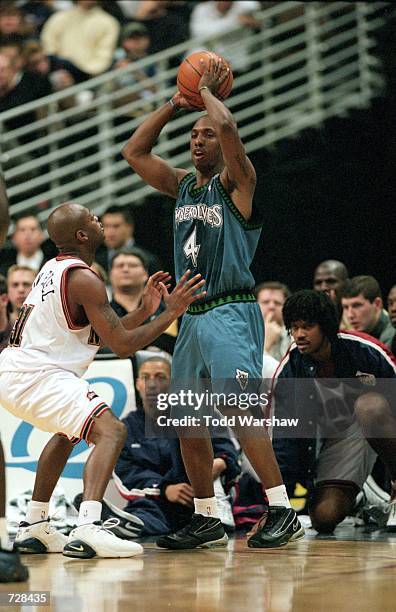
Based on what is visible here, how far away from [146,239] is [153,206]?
411 mm

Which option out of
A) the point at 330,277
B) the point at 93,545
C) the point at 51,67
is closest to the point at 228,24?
the point at 51,67

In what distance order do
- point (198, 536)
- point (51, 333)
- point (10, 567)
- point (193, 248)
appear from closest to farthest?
1. point (10, 567)
2. point (51, 333)
3. point (198, 536)
4. point (193, 248)

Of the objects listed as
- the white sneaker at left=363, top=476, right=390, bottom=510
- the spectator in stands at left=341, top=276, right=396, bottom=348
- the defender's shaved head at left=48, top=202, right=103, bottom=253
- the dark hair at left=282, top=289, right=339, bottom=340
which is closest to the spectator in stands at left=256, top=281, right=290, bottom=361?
the spectator in stands at left=341, top=276, right=396, bottom=348

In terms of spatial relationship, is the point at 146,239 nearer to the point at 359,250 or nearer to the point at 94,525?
the point at 359,250

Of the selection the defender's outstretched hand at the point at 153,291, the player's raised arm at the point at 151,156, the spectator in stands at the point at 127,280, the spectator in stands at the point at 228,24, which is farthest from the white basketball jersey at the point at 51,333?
the spectator in stands at the point at 228,24

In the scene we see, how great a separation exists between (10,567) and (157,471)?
279cm

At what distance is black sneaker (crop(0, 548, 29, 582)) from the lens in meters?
3.31

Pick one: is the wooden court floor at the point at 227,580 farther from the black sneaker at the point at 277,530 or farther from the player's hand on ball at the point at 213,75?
the player's hand on ball at the point at 213,75

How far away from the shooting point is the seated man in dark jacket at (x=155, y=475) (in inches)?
227

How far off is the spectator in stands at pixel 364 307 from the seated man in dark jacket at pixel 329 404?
727 mm

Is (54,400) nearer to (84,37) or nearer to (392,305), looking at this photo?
(392,305)

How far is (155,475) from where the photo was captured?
5.98m

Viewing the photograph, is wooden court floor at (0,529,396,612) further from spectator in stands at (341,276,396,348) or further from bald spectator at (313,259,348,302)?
bald spectator at (313,259,348,302)

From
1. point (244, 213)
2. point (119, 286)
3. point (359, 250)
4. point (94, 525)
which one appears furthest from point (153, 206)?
point (94, 525)
